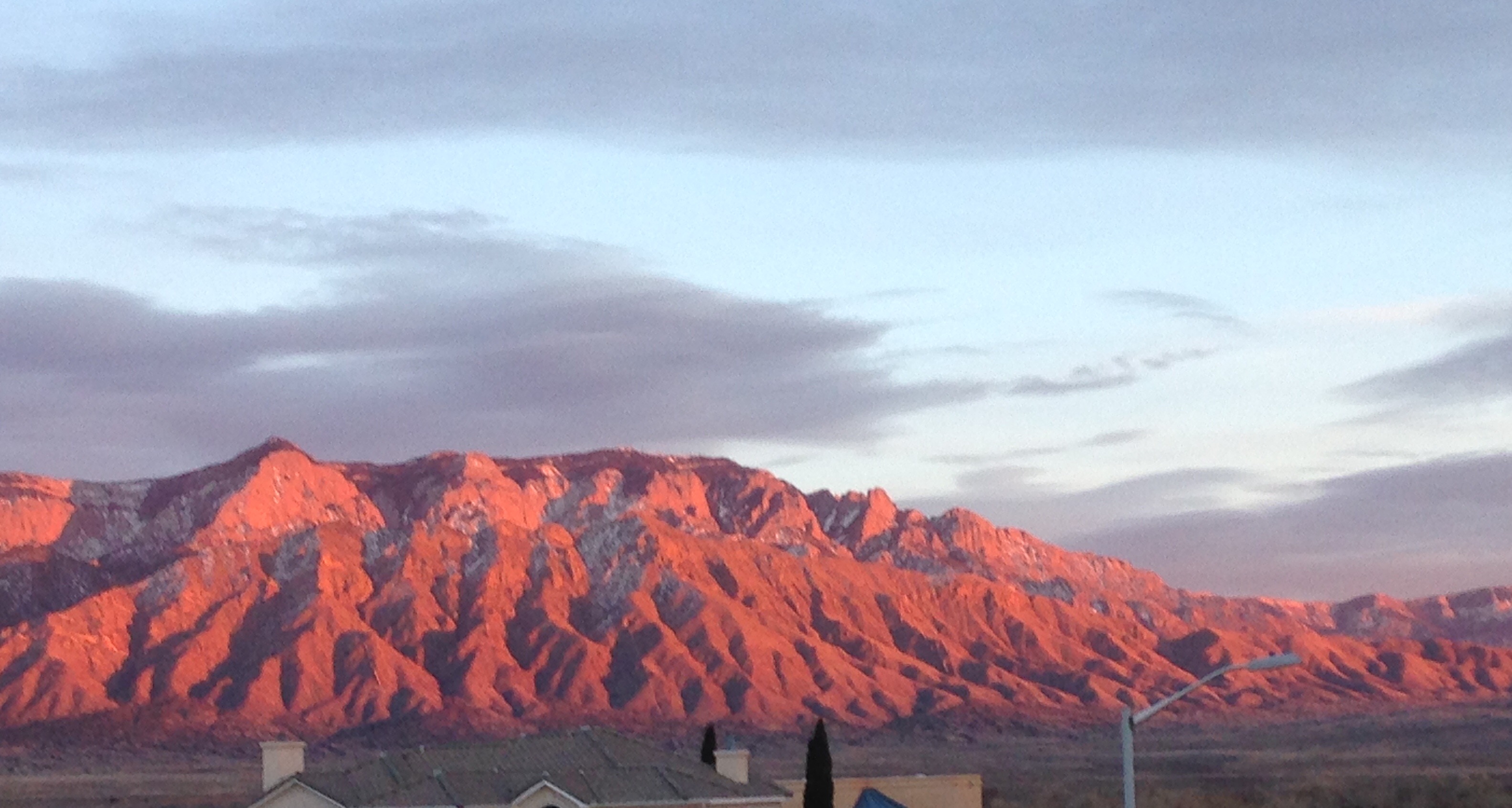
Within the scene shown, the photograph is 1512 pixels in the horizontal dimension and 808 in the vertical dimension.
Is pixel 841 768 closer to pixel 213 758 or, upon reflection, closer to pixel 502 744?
pixel 213 758

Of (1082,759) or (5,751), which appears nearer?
(1082,759)

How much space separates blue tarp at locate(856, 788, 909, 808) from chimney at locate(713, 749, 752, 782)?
355 cm

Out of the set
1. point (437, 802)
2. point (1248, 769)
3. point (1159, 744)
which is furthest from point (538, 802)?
point (1159, 744)

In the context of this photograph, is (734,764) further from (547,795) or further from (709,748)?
(547,795)

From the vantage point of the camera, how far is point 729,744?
235 feet

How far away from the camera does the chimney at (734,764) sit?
216 feet

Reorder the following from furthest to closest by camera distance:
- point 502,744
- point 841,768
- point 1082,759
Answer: point 1082,759 → point 841,768 → point 502,744

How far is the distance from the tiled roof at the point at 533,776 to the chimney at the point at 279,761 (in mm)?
641

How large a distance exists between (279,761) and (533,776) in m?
7.30

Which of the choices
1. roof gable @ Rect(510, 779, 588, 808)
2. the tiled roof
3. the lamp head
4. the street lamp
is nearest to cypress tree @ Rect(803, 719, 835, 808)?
the tiled roof

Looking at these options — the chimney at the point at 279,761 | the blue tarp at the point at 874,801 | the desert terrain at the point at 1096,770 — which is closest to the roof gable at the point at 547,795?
the chimney at the point at 279,761

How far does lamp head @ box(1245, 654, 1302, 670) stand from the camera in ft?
92.9

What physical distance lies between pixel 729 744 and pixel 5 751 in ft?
470

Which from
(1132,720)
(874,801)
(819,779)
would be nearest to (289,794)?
(819,779)
